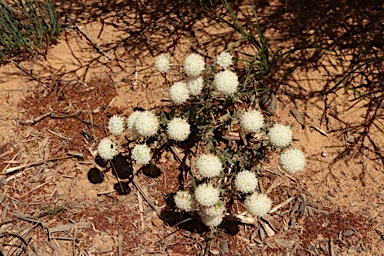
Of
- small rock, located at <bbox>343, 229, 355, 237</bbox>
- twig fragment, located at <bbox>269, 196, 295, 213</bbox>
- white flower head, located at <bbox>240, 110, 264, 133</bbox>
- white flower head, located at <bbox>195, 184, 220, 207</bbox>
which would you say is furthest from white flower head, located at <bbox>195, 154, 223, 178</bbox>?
small rock, located at <bbox>343, 229, 355, 237</bbox>

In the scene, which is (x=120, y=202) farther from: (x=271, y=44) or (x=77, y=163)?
(x=271, y=44)

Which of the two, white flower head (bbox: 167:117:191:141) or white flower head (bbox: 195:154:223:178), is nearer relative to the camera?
white flower head (bbox: 195:154:223:178)

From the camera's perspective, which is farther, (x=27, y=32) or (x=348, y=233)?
(x=27, y=32)

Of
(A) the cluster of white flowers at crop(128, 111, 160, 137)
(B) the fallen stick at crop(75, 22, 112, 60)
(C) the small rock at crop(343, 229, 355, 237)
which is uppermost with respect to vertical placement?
(A) the cluster of white flowers at crop(128, 111, 160, 137)

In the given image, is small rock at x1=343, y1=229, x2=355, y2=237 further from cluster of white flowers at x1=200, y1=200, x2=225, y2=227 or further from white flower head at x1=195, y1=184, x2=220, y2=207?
white flower head at x1=195, y1=184, x2=220, y2=207

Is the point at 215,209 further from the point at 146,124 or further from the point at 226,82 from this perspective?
the point at 226,82

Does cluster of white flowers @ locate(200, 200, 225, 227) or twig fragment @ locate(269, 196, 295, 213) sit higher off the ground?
cluster of white flowers @ locate(200, 200, 225, 227)

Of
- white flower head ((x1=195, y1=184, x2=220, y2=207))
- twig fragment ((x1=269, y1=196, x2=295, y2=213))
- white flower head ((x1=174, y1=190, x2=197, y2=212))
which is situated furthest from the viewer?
twig fragment ((x1=269, y1=196, x2=295, y2=213))

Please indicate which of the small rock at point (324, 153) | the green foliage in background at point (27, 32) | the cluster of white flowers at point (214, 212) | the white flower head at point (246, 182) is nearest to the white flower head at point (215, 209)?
the cluster of white flowers at point (214, 212)

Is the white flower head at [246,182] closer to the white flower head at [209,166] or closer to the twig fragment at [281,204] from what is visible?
the white flower head at [209,166]

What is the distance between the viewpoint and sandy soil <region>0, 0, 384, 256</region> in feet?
8.18

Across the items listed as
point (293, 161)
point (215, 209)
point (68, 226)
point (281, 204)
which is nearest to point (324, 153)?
point (281, 204)

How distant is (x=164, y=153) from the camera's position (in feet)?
9.06

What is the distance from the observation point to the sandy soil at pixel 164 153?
2.49 meters
